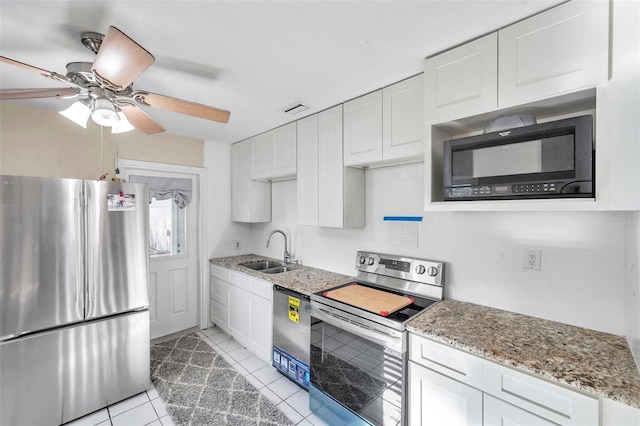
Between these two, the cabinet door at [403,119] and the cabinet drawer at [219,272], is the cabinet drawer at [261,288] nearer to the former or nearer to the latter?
the cabinet drawer at [219,272]

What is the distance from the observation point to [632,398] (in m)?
0.93

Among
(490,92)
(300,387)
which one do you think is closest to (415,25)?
(490,92)

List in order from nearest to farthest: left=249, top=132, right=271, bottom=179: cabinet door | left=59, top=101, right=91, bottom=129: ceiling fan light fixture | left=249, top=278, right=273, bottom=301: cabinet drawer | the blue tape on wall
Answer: left=59, top=101, right=91, bottom=129: ceiling fan light fixture
the blue tape on wall
left=249, top=278, right=273, bottom=301: cabinet drawer
left=249, top=132, right=271, bottom=179: cabinet door

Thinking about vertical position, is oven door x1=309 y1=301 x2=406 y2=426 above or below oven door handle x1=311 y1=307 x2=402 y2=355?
below

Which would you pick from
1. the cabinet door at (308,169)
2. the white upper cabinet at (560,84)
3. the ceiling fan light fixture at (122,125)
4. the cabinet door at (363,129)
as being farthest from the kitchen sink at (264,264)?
the white upper cabinet at (560,84)

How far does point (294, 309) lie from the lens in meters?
2.26

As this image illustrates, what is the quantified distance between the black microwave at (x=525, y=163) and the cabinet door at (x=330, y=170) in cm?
94

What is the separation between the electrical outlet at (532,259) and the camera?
1584 millimetres

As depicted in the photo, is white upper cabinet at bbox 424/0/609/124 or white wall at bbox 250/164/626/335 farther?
white wall at bbox 250/164/626/335

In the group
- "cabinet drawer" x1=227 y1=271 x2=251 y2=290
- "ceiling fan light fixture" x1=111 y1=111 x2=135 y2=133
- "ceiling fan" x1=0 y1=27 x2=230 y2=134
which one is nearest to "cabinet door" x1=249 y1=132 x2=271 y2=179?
"cabinet drawer" x1=227 y1=271 x2=251 y2=290

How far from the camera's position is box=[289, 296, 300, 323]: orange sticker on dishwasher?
2.23 m

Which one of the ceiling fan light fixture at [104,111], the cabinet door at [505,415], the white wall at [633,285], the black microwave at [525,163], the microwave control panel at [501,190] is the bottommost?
the cabinet door at [505,415]

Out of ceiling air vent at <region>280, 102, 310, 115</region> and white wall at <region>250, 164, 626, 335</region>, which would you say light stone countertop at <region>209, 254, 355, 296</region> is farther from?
ceiling air vent at <region>280, 102, 310, 115</region>

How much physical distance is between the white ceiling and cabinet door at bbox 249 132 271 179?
38.7 inches
